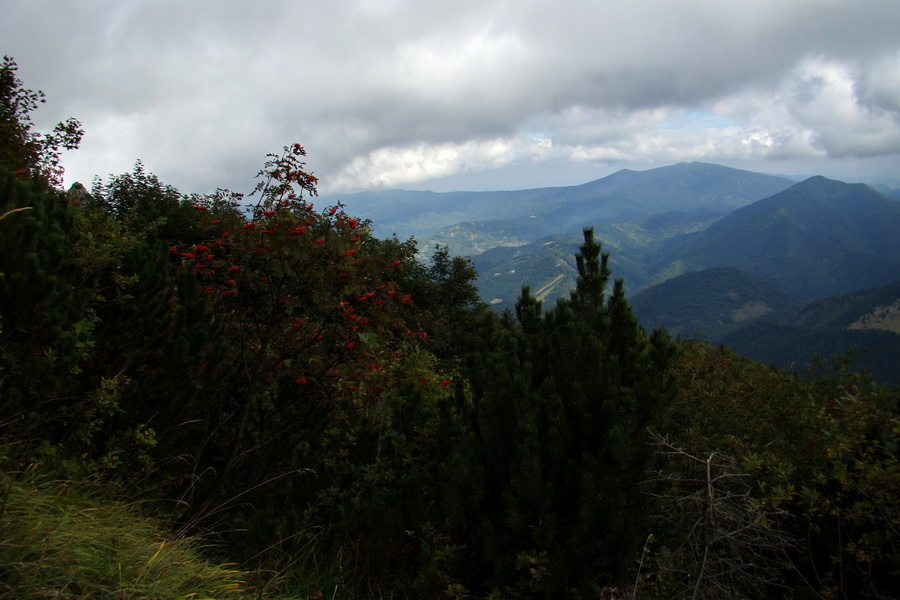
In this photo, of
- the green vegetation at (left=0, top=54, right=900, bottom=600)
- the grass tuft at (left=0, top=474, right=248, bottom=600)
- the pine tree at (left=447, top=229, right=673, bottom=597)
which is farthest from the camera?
the pine tree at (left=447, top=229, right=673, bottom=597)

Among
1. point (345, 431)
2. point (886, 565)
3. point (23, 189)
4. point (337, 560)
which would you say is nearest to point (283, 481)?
point (345, 431)

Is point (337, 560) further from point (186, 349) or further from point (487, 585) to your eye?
point (186, 349)

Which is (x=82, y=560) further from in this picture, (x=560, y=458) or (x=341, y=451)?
(x=560, y=458)

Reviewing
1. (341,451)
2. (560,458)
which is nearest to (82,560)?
(341,451)

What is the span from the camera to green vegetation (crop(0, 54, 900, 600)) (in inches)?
125

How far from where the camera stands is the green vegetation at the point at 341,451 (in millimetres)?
3186

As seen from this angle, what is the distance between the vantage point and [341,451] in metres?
5.08

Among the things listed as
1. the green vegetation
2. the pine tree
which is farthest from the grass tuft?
the pine tree

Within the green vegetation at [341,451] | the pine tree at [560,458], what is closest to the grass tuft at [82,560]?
the green vegetation at [341,451]

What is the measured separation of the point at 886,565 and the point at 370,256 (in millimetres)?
4920

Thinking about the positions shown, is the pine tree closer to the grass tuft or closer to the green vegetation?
the green vegetation

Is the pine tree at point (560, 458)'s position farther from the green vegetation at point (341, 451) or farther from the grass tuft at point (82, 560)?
the grass tuft at point (82, 560)

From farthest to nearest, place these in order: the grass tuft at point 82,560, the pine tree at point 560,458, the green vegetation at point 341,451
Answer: the pine tree at point 560,458 < the green vegetation at point 341,451 < the grass tuft at point 82,560

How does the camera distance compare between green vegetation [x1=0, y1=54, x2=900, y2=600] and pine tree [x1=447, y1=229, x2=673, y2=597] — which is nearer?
green vegetation [x1=0, y1=54, x2=900, y2=600]
